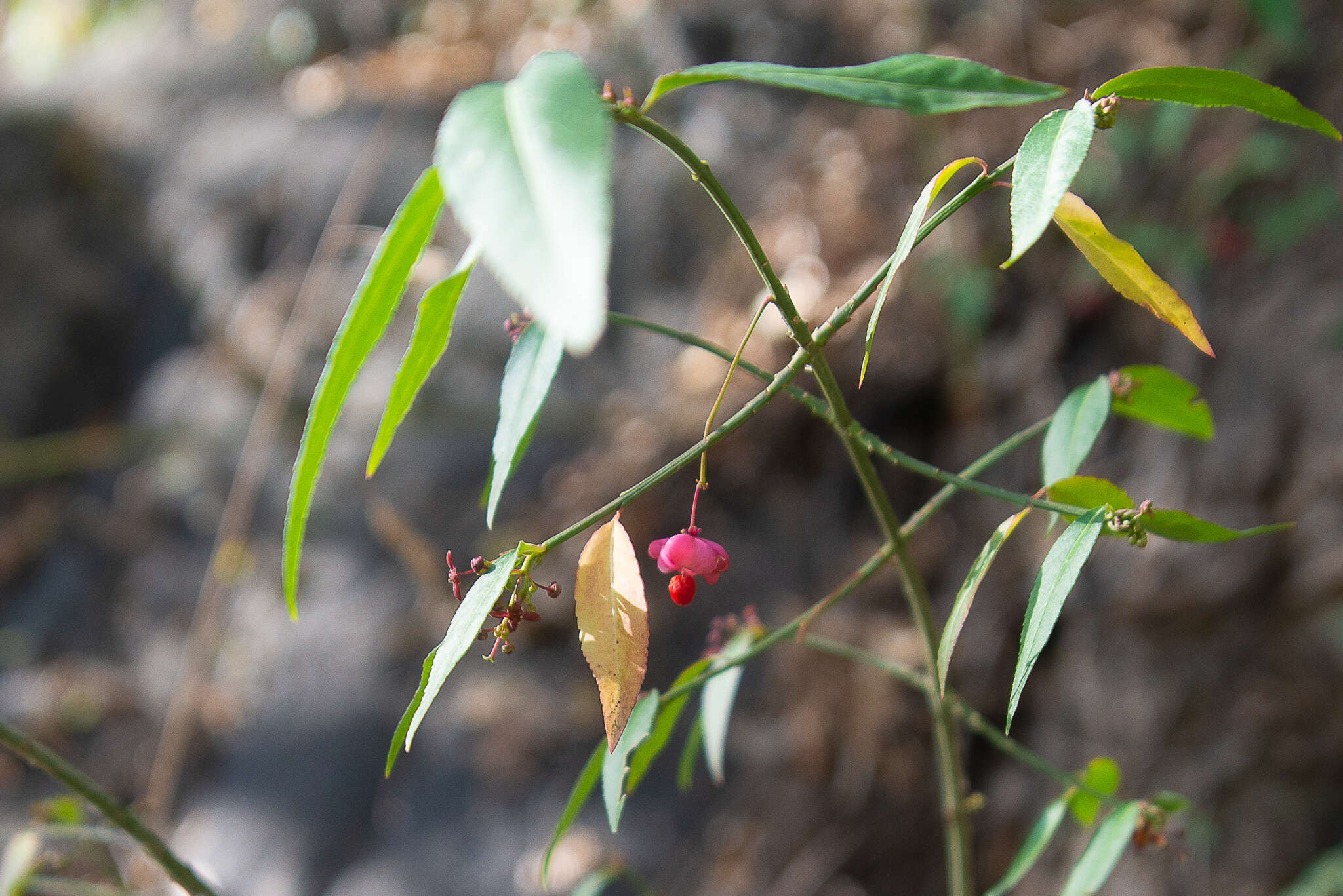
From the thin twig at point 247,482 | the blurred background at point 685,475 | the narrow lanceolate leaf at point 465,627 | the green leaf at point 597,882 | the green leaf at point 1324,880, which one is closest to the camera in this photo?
the narrow lanceolate leaf at point 465,627

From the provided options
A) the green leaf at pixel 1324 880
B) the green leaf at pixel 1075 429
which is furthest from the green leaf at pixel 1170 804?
the green leaf at pixel 1324 880

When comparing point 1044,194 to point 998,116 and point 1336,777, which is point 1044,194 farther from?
point 998,116

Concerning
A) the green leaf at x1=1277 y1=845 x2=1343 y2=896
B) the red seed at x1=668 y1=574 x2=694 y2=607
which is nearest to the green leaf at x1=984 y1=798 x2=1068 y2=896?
the red seed at x1=668 y1=574 x2=694 y2=607

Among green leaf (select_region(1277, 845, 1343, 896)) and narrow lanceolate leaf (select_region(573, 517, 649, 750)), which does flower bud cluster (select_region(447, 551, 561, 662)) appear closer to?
narrow lanceolate leaf (select_region(573, 517, 649, 750))

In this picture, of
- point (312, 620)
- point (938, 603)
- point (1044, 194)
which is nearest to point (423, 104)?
point (312, 620)

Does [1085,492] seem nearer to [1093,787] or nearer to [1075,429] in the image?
[1075,429]

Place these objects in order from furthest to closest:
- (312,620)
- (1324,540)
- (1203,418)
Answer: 1. (312,620)
2. (1324,540)
3. (1203,418)

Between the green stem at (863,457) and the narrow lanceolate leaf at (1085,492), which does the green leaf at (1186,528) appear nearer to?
the narrow lanceolate leaf at (1085,492)
